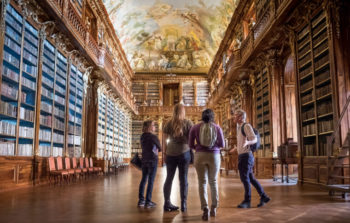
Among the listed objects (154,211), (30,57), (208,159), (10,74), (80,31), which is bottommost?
(154,211)

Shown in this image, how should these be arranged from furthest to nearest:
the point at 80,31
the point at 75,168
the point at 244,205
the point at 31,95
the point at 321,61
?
1. the point at 80,31
2. the point at 75,168
3. the point at 31,95
4. the point at 321,61
5. the point at 244,205

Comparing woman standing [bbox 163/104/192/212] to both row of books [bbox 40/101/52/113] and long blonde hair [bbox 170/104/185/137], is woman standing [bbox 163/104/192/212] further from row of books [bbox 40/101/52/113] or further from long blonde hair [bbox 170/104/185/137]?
row of books [bbox 40/101/52/113]

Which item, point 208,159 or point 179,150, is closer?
point 208,159

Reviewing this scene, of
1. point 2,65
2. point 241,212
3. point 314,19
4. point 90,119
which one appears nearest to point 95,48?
point 90,119

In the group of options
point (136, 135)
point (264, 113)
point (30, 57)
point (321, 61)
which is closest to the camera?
point (321, 61)

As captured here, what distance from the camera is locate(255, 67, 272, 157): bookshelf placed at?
10530 millimetres

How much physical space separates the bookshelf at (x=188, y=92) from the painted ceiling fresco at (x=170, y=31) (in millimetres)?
1043

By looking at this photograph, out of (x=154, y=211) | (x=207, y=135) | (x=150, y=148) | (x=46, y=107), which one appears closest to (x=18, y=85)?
(x=46, y=107)

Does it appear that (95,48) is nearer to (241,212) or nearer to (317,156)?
(317,156)

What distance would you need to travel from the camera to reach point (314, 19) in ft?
23.6

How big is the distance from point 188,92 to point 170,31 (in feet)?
16.1

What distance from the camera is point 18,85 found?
6582 mm

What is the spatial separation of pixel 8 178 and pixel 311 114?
6.70 m

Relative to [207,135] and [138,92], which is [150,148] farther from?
[138,92]
